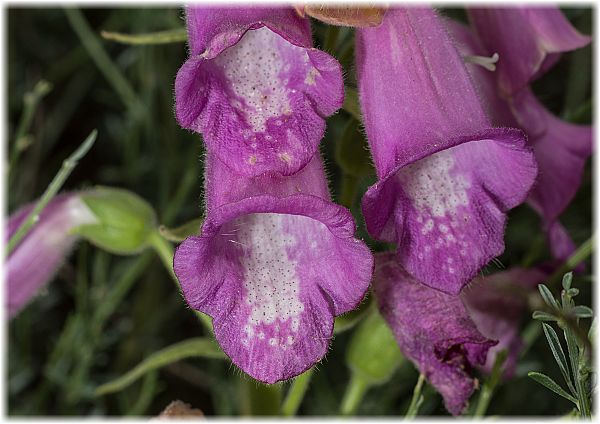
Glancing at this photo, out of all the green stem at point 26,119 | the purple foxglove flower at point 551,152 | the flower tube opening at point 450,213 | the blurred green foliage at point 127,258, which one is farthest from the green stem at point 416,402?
the green stem at point 26,119

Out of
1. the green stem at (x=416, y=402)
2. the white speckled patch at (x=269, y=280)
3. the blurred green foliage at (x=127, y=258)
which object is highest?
the white speckled patch at (x=269, y=280)

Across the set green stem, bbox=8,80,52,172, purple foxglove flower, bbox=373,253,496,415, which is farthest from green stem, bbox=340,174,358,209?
green stem, bbox=8,80,52,172

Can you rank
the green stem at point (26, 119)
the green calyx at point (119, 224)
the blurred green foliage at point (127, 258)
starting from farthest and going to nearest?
the blurred green foliage at point (127, 258) → the green stem at point (26, 119) → the green calyx at point (119, 224)

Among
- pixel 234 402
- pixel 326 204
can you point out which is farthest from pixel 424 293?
pixel 234 402

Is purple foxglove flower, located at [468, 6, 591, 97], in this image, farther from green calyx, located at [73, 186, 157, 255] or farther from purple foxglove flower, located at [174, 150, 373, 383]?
green calyx, located at [73, 186, 157, 255]

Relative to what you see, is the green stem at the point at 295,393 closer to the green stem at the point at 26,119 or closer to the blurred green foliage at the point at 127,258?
the blurred green foliage at the point at 127,258
